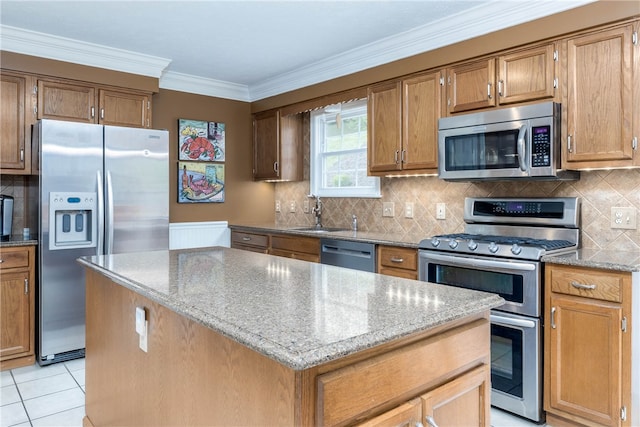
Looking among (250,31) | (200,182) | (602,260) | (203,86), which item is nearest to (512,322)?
(602,260)

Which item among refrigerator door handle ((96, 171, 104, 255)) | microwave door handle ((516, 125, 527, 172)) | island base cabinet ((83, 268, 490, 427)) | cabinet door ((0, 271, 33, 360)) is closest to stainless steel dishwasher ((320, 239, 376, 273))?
microwave door handle ((516, 125, 527, 172))

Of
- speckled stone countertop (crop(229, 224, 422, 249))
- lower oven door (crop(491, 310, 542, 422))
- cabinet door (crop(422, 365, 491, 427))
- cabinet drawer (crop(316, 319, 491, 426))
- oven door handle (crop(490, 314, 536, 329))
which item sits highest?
speckled stone countertop (crop(229, 224, 422, 249))

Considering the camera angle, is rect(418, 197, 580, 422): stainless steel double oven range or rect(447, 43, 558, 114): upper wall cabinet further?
rect(447, 43, 558, 114): upper wall cabinet

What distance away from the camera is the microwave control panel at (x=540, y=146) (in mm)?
2623

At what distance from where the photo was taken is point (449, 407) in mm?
1272

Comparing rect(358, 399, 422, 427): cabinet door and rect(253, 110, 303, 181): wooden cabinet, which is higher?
rect(253, 110, 303, 181): wooden cabinet

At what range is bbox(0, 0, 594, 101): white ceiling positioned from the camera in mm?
2920

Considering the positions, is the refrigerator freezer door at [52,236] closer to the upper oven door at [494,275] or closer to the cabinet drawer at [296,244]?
the cabinet drawer at [296,244]

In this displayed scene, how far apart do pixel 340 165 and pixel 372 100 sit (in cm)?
95

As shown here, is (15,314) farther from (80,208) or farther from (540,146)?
(540,146)

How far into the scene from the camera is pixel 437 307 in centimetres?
127

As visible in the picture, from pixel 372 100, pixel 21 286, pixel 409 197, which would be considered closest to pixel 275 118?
pixel 372 100

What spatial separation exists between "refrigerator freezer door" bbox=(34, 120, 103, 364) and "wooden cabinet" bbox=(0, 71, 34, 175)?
0.17m

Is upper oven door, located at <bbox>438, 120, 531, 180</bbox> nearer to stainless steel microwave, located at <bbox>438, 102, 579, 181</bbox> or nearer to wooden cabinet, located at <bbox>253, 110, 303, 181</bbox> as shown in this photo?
stainless steel microwave, located at <bbox>438, 102, 579, 181</bbox>
